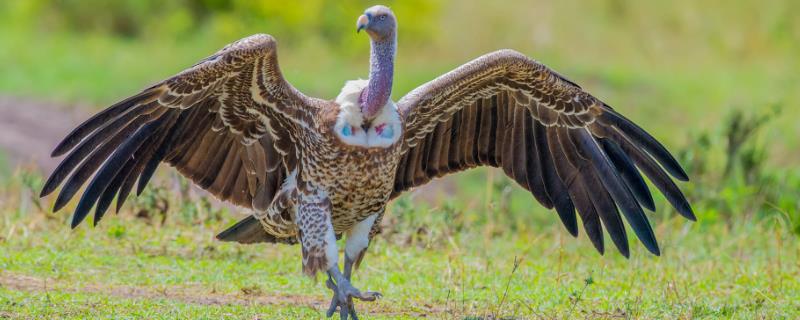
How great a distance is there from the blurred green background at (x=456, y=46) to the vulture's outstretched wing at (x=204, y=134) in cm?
857

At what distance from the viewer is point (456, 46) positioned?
21750 mm

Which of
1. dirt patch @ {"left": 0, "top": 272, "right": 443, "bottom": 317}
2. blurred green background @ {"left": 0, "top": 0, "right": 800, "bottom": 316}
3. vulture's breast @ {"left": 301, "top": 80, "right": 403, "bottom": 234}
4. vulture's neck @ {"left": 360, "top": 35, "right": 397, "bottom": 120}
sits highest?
blurred green background @ {"left": 0, "top": 0, "right": 800, "bottom": 316}

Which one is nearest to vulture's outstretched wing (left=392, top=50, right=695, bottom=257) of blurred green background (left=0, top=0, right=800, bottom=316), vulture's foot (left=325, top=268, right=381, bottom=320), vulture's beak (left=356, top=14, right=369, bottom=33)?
vulture's beak (left=356, top=14, right=369, bottom=33)

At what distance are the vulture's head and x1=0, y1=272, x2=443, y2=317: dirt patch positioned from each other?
68.6 inches

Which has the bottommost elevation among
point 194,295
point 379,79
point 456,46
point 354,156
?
point 194,295

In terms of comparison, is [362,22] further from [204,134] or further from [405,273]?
[405,273]

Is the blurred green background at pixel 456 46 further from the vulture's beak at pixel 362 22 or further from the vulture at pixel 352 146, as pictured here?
the vulture's beak at pixel 362 22

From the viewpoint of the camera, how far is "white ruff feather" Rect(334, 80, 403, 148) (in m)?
7.55

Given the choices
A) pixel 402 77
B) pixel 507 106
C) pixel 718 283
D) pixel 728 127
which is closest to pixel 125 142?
pixel 507 106

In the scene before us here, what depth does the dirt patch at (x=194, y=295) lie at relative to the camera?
8250 mm

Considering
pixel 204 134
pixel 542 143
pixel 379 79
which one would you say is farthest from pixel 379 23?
pixel 542 143

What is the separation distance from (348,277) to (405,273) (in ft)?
4.52

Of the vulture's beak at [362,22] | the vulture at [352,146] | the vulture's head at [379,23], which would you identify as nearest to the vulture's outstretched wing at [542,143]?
the vulture at [352,146]

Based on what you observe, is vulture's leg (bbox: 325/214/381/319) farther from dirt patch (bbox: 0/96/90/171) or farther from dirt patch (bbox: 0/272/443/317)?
dirt patch (bbox: 0/96/90/171)
